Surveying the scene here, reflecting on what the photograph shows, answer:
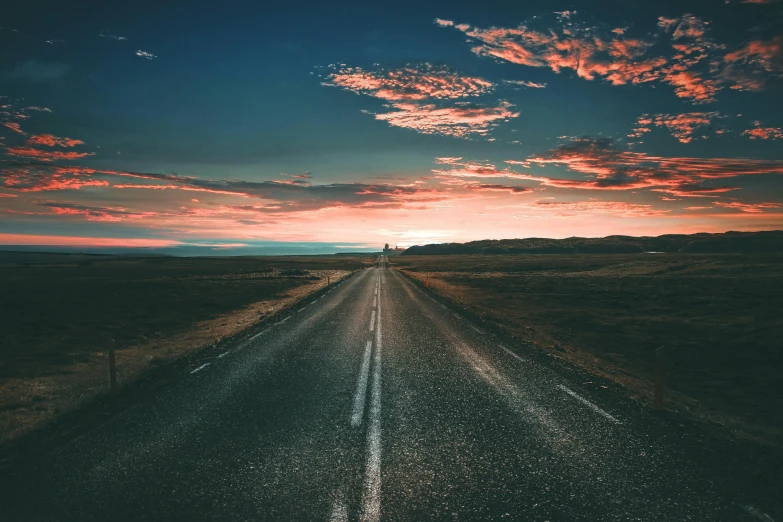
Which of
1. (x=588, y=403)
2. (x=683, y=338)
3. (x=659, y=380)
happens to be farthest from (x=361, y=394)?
(x=683, y=338)

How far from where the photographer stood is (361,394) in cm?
1042

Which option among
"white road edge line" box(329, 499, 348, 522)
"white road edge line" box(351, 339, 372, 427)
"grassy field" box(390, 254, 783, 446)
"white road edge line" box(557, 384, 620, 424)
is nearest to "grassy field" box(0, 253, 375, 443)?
"white road edge line" box(351, 339, 372, 427)

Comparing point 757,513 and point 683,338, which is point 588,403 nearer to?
point 757,513

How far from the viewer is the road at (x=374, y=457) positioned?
557cm

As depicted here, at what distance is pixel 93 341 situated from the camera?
65.6 feet

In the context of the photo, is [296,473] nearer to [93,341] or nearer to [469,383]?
[469,383]

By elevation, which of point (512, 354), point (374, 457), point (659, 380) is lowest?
point (512, 354)

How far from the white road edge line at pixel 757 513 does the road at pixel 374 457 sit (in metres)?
0.03

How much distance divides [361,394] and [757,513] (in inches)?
286

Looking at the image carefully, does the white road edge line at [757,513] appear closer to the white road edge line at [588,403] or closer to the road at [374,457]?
the road at [374,457]

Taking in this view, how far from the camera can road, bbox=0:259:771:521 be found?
18.3 ft

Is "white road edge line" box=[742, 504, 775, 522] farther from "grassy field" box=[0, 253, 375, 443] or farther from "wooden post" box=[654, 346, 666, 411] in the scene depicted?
"grassy field" box=[0, 253, 375, 443]

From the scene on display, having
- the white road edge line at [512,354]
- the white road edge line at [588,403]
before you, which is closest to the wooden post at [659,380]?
the white road edge line at [588,403]

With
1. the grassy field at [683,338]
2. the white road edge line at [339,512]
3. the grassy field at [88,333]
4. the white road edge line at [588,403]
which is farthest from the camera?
the grassy field at [683,338]
